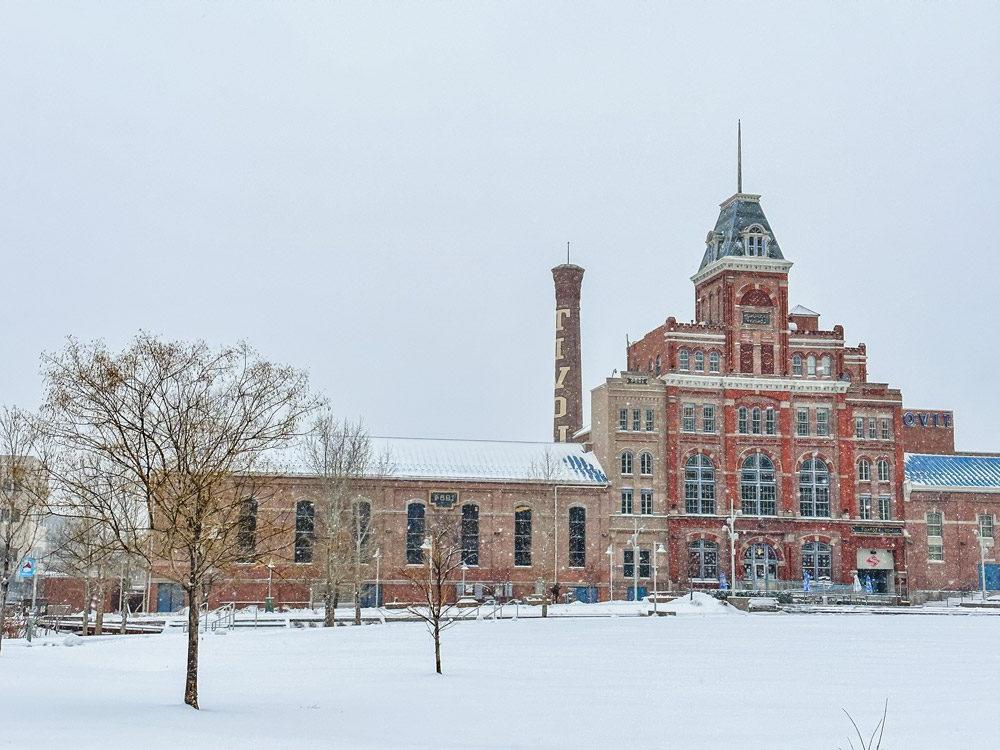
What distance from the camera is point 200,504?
23.1 meters

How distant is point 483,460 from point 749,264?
2400cm

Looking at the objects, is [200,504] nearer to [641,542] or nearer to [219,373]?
[219,373]

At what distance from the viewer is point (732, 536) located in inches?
2943

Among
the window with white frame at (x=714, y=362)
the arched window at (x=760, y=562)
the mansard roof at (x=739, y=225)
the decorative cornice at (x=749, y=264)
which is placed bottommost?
the arched window at (x=760, y=562)

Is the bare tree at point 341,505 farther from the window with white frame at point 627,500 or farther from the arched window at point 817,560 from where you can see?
the arched window at point 817,560

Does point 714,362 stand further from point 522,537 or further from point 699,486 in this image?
point 522,537

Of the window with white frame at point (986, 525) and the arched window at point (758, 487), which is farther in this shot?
the window with white frame at point (986, 525)

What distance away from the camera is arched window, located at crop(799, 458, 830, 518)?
273 ft

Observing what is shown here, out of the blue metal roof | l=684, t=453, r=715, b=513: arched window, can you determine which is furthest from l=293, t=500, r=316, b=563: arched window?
the blue metal roof

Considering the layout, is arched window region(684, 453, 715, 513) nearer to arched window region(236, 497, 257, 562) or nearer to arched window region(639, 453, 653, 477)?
arched window region(639, 453, 653, 477)

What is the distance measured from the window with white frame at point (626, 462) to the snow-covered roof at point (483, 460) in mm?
1568

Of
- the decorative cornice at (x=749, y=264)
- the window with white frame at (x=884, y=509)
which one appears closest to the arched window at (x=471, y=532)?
the decorative cornice at (x=749, y=264)

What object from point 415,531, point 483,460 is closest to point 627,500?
point 483,460

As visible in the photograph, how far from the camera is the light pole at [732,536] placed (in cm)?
7494
